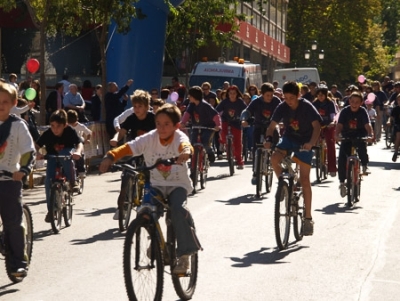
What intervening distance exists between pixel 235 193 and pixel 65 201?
5.52 m

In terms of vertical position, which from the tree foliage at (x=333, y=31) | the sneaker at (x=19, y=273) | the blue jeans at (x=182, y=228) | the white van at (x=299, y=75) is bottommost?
the sneaker at (x=19, y=273)

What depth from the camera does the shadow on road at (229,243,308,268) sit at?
11.3 m

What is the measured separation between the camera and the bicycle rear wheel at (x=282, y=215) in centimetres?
1222

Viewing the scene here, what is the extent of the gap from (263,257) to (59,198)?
3.06 meters

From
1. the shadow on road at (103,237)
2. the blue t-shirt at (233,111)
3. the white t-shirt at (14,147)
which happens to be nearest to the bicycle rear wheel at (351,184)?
the shadow on road at (103,237)

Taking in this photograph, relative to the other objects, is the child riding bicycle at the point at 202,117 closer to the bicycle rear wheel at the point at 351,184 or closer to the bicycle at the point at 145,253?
the bicycle rear wheel at the point at 351,184

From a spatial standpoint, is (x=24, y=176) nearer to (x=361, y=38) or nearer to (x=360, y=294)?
(x=360, y=294)

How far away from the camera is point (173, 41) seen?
137ft

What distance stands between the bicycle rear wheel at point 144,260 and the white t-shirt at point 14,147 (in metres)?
1.61

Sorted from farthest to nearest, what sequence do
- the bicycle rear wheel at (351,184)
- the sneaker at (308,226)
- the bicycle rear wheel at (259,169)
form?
1. the bicycle rear wheel at (259,169)
2. the bicycle rear wheel at (351,184)
3. the sneaker at (308,226)

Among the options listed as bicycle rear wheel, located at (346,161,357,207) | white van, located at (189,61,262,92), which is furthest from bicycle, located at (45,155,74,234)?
white van, located at (189,61,262,92)

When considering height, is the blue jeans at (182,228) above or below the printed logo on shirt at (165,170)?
below

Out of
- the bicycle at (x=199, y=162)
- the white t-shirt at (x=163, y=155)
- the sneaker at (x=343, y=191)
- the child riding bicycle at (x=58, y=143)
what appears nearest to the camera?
the white t-shirt at (x=163, y=155)

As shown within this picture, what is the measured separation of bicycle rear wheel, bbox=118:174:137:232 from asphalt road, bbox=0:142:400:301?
0.14 m
